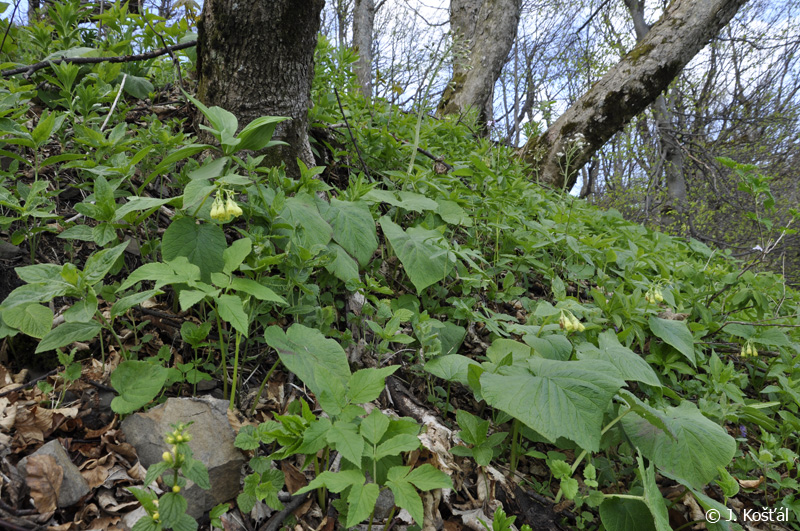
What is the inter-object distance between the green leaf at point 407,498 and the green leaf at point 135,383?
2.60 feet

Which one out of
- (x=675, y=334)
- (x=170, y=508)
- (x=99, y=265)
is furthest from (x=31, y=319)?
(x=675, y=334)

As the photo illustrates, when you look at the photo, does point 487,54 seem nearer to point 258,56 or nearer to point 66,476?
point 258,56

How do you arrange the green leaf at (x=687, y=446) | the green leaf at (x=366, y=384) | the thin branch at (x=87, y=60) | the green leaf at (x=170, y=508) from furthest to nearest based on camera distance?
1. the thin branch at (x=87, y=60)
2. the green leaf at (x=687, y=446)
3. the green leaf at (x=366, y=384)
4. the green leaf at (x=170, y=508)

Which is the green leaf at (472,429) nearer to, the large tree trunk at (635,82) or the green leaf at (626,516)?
the green leaf at (626,516)

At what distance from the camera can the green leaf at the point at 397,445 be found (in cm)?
116

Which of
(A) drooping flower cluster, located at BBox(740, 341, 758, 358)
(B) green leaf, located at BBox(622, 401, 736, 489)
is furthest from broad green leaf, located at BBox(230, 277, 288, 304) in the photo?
(A) drooping flower cluster, located at BBox(740, 341, 758, 358)

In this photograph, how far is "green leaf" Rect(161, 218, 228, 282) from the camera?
1.51 metres

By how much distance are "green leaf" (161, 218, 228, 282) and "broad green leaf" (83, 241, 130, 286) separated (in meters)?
0.15

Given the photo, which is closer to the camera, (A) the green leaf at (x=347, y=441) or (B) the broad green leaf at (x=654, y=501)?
(A) the green leaf at (x=347, y=441)

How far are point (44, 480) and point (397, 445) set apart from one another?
0.96 meters


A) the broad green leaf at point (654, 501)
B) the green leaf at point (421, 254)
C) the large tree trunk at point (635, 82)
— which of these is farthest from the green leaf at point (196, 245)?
the large tree trunk at point (635, 82)

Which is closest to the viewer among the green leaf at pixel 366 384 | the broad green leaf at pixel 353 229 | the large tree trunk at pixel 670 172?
the green leaf at pixel 366 384

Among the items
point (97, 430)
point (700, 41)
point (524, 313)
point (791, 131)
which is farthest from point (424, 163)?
point (791, 131)

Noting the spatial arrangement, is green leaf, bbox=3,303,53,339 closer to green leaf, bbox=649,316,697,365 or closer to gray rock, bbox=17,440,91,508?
gray rock, bbox=17,440,91,508
